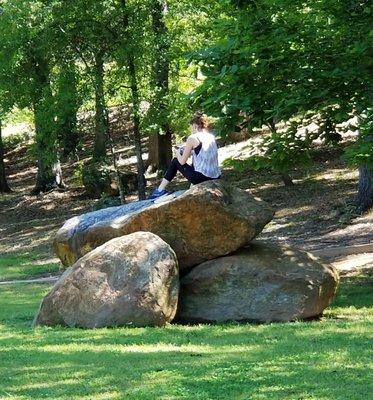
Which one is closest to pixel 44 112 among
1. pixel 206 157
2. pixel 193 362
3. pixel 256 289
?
pixel 206 157

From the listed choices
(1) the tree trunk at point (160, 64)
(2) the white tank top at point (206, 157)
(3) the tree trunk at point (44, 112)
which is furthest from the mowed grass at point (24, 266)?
(2) the white tank top at point (206, 157)

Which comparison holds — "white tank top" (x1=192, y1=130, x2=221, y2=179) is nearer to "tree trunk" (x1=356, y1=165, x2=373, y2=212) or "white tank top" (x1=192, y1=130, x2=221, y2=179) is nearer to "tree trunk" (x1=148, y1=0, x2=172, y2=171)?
"tree trunk" (x1=356, y1=165, x2=373, y2=212)

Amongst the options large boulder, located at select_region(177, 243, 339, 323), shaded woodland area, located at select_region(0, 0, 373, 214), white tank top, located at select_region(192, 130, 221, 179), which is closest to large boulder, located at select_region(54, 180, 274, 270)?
large boulder, located at select_region(177, 243, 339, 323)

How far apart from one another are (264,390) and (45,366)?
7.53 ft

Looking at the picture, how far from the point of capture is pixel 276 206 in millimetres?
21891

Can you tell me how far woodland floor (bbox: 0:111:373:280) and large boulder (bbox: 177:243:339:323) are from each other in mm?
2701

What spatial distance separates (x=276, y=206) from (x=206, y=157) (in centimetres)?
1014

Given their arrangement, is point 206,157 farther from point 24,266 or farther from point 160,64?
point 24,266

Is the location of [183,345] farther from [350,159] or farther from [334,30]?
[334,30]

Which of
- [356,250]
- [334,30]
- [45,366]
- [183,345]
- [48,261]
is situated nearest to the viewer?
[45,366]

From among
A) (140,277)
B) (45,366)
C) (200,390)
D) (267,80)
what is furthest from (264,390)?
(267,80)

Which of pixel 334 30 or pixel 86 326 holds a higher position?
pixel 334 30

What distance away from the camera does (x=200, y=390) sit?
6062 mm

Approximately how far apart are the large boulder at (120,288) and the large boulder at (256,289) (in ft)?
2.38
